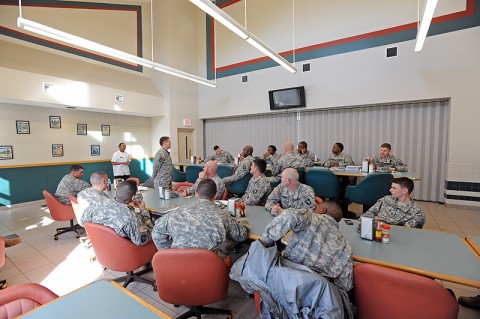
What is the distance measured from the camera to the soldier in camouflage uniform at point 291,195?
2762 mm

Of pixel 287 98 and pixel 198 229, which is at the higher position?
pixel 287 98

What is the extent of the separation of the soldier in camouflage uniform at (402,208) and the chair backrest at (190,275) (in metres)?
1.53

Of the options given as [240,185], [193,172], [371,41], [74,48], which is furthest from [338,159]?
[74,48]

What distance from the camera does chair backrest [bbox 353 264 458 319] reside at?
47.3 inches

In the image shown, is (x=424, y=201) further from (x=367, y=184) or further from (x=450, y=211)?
(x=367, y=184)

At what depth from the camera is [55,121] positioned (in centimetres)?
666

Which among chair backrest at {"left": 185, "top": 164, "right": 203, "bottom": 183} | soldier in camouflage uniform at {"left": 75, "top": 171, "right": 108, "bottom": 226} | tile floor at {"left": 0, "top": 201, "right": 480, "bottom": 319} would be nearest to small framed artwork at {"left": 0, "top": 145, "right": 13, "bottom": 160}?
tile floor at {"left": 0, "top": 201, "right": 480, "bottom": 319}

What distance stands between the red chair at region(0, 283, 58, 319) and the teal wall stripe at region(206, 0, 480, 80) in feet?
24.2

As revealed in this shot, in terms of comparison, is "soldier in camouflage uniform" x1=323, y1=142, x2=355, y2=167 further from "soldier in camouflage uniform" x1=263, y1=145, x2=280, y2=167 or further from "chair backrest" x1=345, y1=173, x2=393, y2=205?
"chair backrest" x1=345, y1=173, x2=393, y2=205

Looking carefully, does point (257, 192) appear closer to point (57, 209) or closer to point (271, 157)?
point (57, 209)

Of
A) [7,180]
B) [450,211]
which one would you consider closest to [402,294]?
[450,211]

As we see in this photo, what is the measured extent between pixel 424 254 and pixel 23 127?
8087mm

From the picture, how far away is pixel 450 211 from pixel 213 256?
582 cm

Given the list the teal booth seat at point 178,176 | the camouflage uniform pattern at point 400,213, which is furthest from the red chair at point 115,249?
the teal booth seat at point 178,176
